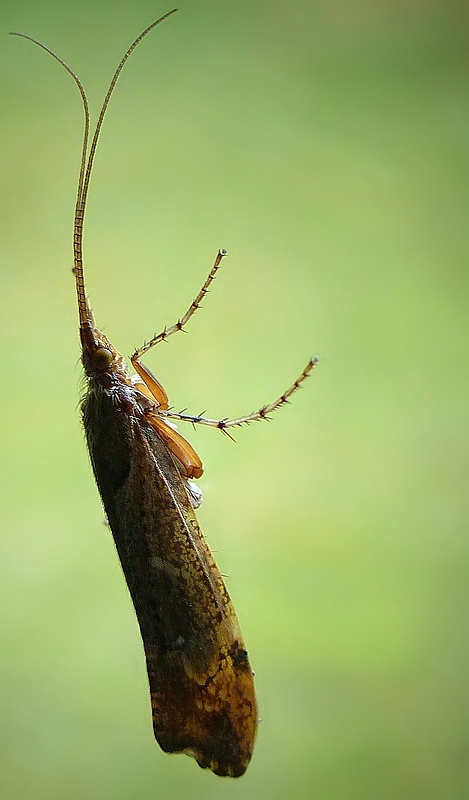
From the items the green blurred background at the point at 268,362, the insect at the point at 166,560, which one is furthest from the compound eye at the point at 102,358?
the green blurred background at the point at 268,362

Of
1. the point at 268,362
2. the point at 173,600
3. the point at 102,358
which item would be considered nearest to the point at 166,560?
the point at 173,600

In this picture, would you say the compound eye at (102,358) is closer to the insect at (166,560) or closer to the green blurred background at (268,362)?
the insect at (166,560)

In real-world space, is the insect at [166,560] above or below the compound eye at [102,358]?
below

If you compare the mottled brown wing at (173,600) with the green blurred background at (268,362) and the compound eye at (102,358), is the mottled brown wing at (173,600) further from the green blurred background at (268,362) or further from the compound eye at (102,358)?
the green blurred background at (268,362)

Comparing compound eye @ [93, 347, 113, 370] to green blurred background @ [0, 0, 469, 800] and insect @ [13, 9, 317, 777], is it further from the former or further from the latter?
green blurred background @ [0, 0, 469, 800]

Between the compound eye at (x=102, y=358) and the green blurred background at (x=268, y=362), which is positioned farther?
the green blurred background at (x=268, y=362)

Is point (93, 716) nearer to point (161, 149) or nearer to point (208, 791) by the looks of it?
point (208, 791)

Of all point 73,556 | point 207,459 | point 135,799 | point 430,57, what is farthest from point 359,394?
point 135,799
